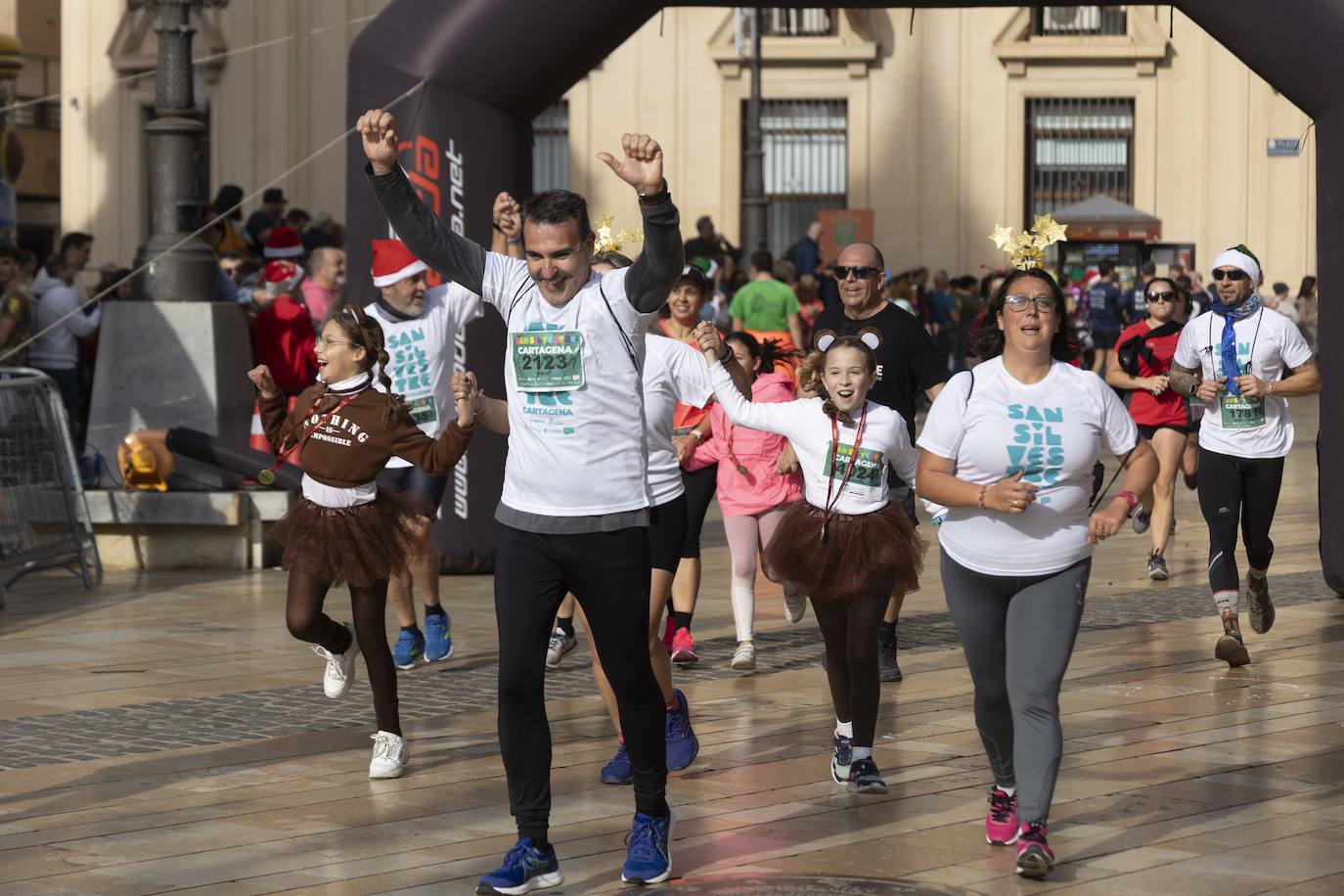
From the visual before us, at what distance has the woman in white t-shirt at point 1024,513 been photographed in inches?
243

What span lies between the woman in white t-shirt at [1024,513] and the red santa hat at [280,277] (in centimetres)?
923

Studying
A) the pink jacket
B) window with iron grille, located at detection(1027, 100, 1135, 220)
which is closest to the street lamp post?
the pink jacket

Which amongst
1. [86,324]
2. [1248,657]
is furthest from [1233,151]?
[1248,657]

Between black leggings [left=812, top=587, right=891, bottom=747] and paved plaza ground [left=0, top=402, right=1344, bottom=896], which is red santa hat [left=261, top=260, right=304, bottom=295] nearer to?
paved plaza ground [left=0, top=402, right=1344, bottom=896]

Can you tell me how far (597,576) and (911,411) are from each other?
3577 millimetres

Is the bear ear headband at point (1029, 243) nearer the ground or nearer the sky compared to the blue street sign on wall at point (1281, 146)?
nearer the ground

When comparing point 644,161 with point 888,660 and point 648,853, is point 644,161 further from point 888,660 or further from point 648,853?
point 888,660

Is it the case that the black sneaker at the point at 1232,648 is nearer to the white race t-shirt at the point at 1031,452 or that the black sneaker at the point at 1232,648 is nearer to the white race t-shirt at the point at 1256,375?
the white race t-shirt at the point at 1256,375

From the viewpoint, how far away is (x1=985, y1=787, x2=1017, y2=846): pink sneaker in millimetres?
6465

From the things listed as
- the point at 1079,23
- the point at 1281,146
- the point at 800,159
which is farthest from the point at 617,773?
the point at 1079,23

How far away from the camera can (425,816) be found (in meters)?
6.89

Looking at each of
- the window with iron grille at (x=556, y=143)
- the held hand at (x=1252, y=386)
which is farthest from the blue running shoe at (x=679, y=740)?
the window with iron grille at (x=556, y=143)

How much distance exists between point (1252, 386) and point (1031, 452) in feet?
13.0

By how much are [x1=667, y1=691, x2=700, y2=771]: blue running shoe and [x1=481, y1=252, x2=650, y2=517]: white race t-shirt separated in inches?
62.5
